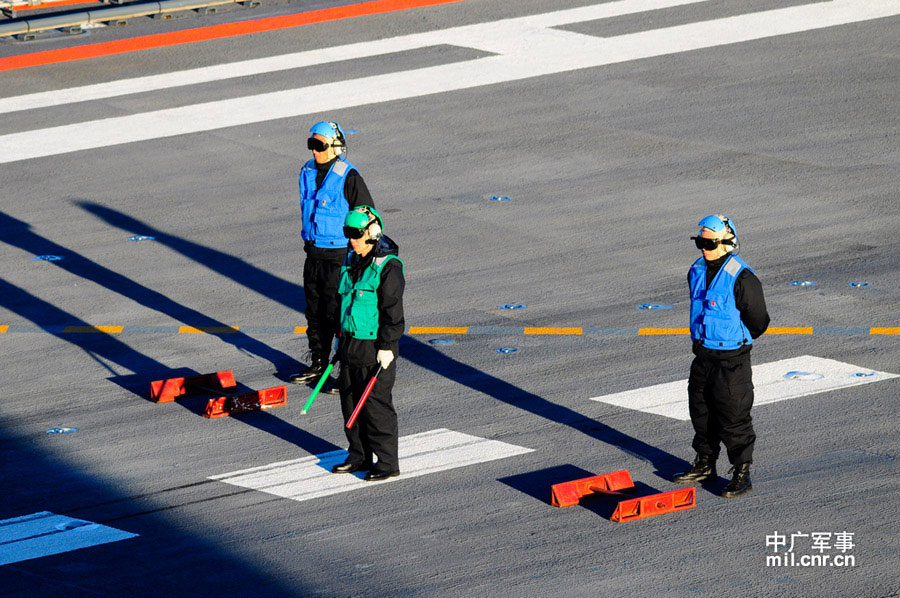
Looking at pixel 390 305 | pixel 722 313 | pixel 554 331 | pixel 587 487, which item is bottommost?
pixel 587 487

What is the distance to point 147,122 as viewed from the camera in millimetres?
23312

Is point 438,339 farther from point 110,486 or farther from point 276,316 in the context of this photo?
point 110,486

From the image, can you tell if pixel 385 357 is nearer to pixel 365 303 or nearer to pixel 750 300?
pixel 365 303

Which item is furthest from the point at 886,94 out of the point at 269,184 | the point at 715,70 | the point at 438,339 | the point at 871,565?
the point at 871,565

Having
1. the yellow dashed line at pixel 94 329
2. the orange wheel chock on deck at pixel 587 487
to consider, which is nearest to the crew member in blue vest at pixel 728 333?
the orange wheel chock on deck at pixel 587 487

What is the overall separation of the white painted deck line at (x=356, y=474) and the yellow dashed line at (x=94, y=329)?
14.3 ft

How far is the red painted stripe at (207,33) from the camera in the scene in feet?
89.9

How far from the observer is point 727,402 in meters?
10.3

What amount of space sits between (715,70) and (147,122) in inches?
383

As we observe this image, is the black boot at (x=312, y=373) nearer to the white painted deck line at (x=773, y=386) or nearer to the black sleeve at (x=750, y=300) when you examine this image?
the white painted deck line at (x=773, y=386)

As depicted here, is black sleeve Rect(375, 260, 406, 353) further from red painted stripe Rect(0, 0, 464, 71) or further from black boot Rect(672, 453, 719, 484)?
red painted stripe Rect(0, 0, 464, 71)

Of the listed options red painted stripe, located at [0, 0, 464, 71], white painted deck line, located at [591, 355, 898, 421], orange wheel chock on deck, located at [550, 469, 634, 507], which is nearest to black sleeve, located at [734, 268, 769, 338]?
orange wheel chock on deck, located at [550, 469, 634, 507]

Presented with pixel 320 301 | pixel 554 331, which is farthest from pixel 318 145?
pixel 554 331

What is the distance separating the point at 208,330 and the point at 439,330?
244 centimetres
